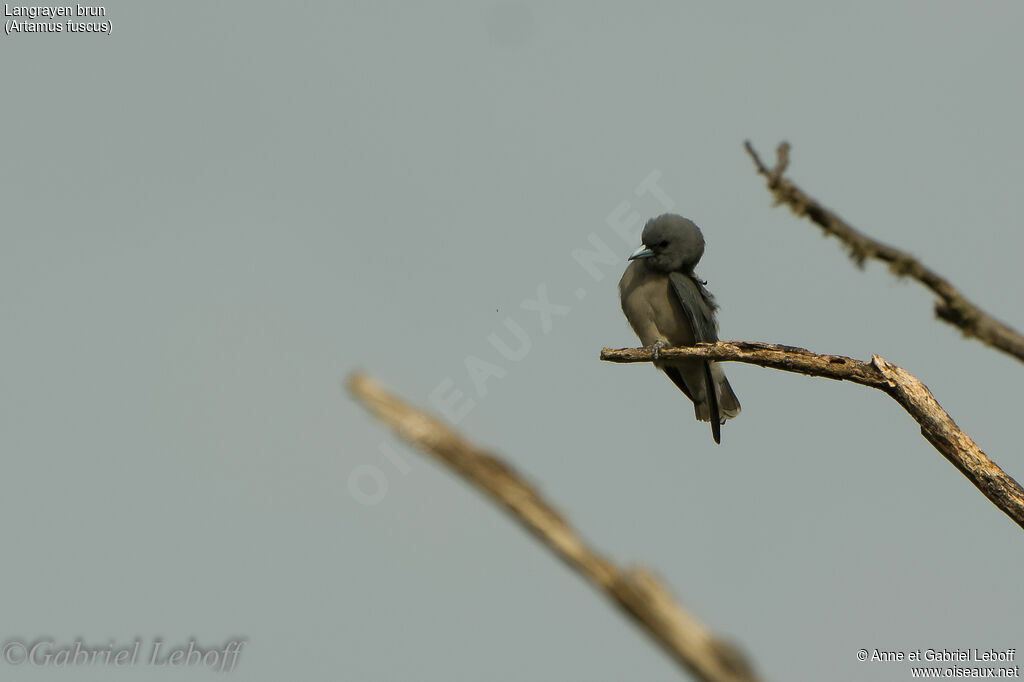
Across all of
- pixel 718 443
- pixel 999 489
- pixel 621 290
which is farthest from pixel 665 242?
pixel 999 489

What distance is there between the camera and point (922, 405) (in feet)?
23.6

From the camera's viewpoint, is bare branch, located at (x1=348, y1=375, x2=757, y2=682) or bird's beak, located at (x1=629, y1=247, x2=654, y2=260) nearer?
bare branch, located at (x1=348, y1=375, x2=757, y2=682)

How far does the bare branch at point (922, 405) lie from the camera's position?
7.00 m

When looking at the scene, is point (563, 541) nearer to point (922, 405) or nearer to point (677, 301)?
point (922, 405)

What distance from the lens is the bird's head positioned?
429 inches

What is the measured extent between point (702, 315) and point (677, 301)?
0.29 m

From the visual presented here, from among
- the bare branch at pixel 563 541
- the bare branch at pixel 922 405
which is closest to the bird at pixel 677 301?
the bare branch at pixel 922 405

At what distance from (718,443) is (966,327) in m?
6.59

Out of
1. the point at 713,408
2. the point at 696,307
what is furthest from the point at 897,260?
the point at 713,408

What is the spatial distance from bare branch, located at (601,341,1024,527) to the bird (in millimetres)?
2838

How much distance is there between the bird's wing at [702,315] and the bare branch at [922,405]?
269 cm

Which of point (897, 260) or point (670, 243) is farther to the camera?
point (670, 243)

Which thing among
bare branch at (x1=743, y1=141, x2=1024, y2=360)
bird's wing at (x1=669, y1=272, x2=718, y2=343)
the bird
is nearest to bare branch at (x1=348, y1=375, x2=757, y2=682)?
bare branch at (x1=743, y1=141, x2=1024, y2=360)

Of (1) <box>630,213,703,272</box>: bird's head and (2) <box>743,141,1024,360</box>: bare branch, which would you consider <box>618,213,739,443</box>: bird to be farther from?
(2) <box>743,141,1024,360</box>: bare branch
